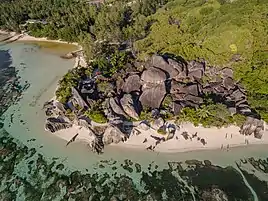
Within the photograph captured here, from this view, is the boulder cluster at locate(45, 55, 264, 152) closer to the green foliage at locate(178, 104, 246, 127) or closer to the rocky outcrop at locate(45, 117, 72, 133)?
the rocky outcrop at locate(45, 117, 72, 133)

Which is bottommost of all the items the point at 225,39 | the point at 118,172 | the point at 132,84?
the point at 118,172

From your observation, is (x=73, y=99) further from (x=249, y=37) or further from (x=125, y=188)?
(x=249, y=37)

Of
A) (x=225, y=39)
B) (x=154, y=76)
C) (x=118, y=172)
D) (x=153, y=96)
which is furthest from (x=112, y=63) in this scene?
(x=118, y=172)

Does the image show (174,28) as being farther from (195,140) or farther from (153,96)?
(195,140)

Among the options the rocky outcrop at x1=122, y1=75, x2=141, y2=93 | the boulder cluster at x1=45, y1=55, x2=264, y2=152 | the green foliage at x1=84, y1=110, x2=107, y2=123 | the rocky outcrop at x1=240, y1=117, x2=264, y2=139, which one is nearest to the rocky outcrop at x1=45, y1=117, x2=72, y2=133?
the boulder cluster at x1=45, y1=55, x2=264, y2=152

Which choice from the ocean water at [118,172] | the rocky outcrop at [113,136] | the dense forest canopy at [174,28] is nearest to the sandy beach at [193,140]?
the rocky outcrop at [113,136]

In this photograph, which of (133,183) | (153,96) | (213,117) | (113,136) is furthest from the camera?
(153,96)
